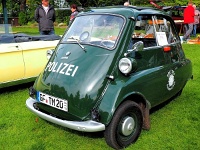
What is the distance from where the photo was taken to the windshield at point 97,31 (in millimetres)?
3625

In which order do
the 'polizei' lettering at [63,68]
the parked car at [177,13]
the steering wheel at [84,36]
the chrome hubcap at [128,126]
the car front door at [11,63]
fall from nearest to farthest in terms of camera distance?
the chrome hubcap at [128,126], the 'polizei' lettering at [63,68], the steering wheel at [84,36], the car front door at [11,63], the parked car at [177,13]

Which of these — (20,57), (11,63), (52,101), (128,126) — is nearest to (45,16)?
(20,57)

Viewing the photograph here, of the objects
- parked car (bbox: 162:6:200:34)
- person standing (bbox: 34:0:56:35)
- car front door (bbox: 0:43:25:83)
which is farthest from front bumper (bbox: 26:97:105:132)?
parked car (bbox: 162:6:200:34)

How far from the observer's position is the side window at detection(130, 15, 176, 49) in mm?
4126

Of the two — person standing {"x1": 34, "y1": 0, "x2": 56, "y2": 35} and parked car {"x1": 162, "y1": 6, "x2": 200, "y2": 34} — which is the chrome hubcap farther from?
parked car {"x1": 162, "y1": 6, "x2": 200, "y2": 34}

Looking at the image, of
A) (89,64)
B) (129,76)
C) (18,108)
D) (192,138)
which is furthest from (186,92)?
(18,108)

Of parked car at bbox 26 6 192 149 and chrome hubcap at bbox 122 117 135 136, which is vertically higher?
parked car at bbox 26 6 192 149

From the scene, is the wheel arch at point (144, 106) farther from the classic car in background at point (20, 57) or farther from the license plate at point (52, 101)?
the classic car in background at point (20, 57)

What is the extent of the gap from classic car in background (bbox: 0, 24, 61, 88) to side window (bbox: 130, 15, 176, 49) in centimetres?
208

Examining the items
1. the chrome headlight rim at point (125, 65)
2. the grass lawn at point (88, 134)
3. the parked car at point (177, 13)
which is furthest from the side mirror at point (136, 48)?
the parked car at point (177, 13)

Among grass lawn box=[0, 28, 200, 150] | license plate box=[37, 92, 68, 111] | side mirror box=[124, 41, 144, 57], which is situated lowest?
grass lawn box=[0, 28, 200, 150]

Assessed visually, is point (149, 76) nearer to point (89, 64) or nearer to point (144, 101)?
point (144, 101)

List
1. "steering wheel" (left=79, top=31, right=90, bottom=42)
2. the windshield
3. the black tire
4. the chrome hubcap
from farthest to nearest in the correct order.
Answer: "steering wheel" (left=79, top=31, right=90, bottom=42) → the windshield → the chrome hubcap → the black tire

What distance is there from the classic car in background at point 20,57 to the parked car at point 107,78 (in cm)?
144
